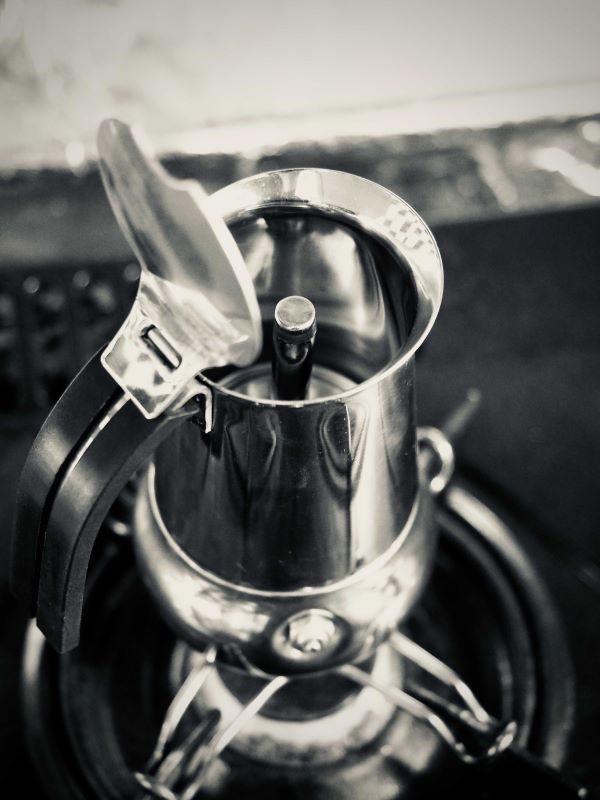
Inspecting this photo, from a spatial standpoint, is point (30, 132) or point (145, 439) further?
point (30, 132)

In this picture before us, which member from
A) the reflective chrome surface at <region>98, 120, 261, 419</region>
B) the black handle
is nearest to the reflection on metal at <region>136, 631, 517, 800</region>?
the black handle

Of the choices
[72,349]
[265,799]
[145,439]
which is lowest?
[265,799]

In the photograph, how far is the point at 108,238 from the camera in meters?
0.94

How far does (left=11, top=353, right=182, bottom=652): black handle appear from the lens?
0.43 meters

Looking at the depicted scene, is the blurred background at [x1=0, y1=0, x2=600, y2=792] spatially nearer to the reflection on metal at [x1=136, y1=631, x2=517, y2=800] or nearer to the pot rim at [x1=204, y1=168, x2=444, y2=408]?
the reflection on metal at [x1=136, y1=631, x2=517, y2=800]

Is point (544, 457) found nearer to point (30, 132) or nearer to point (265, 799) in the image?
point (265, 799)

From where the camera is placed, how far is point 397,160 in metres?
1.00

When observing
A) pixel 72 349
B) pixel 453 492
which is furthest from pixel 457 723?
pixel 72 349

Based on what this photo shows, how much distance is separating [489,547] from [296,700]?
0.20m

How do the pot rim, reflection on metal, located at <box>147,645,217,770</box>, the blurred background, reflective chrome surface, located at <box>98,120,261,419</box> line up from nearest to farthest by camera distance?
reflective chrome surface, located at <box>98,120,261,419</box> < the pot rim < reflection on metal, located at <box>147,645,217,770</box> < the blurred background

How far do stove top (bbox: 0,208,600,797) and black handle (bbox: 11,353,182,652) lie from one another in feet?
0.63

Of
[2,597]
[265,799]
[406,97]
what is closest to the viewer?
[265,799]

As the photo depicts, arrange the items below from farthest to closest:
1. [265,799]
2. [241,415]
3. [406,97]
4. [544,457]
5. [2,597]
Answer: [406,97] < [544,457] < [2,597] < [265,799] < [241,415]

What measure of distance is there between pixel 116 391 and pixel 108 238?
55 centimetres
